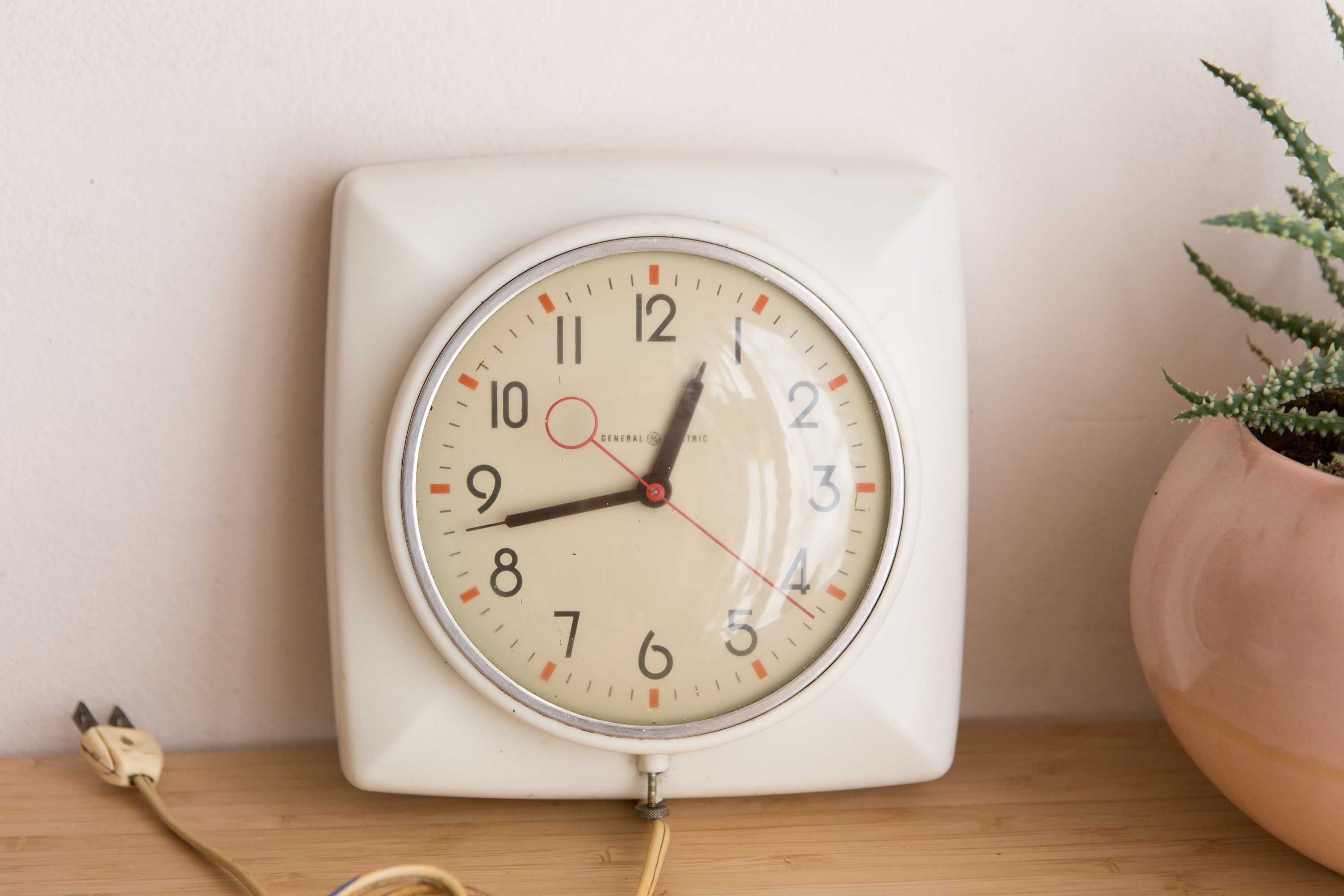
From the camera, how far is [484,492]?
62 cm

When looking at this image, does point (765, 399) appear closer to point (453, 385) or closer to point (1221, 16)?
point (453, 385)

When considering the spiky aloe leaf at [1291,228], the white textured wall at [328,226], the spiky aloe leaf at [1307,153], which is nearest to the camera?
the spiky aloe leaf at [1291,228]

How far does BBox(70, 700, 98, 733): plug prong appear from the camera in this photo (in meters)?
0.72

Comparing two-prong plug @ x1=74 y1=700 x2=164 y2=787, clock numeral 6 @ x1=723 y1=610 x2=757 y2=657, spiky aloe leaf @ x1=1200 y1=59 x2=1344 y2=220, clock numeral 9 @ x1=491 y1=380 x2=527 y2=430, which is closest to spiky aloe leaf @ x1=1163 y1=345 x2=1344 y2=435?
spiky aloe leaf @ x1=1200 y1=59 x2=1344 y2=220

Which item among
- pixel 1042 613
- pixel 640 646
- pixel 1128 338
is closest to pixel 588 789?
pixel 640 646

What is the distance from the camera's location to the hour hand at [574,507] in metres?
0.62

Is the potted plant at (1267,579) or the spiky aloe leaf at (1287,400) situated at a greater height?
the spiky aloe leaf at (1287,400)

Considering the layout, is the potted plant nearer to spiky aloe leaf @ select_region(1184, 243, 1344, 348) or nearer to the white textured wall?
spiky aloe leaf @ select_region(1184, 243, 1344, 348)

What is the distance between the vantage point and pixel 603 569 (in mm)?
624

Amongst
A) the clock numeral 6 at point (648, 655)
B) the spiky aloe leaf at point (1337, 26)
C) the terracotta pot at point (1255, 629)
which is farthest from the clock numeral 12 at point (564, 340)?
the spiky aloe leaf at point (1337, 26)

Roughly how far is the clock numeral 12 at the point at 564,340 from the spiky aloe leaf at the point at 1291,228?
0.39 m

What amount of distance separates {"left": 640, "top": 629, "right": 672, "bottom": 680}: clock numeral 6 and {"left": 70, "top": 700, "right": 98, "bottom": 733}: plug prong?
0.49 meters

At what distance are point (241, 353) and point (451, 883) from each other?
456mm

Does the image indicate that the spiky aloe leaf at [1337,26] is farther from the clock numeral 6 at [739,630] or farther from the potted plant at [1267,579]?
the clock numeral 6 at [739,630]
